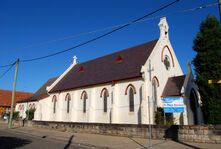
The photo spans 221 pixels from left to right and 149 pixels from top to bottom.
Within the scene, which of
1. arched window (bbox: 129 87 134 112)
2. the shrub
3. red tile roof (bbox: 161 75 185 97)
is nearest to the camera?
the shrub

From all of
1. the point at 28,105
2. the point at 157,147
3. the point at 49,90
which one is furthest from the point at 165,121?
the point at 28,105

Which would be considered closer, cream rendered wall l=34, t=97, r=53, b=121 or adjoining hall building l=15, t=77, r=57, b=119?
cream rendered wall l=34, t=97, r=53, b=121

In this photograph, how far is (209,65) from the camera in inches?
730

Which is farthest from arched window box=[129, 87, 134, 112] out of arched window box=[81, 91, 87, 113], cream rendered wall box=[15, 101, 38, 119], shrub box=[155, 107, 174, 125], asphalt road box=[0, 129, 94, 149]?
cream rendered wall box=[15, 101, 38, 119]

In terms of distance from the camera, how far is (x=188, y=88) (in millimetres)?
24625

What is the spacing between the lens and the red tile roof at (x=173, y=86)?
2418cm

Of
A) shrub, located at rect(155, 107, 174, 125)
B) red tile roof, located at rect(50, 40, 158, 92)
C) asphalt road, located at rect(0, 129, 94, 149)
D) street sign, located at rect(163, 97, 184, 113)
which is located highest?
red tile roof, located at rect(50, 40, 158, 92)

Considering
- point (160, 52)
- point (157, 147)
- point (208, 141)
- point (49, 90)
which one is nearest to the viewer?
point (157, 147)

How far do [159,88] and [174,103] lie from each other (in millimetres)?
9800

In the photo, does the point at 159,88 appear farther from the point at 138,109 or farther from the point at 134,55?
the point at 134,55

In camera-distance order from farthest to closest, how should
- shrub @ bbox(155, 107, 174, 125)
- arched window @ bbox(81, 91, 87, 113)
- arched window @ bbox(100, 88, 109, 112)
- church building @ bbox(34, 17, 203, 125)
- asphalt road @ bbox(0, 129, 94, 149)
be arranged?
Result: arched window @ bbox(81, 91, 87, 113) < arched window @ bbox(100, 88, 109, 112) < church building @ bbox(34, 17, 203, 125) < shrub @ bbox(155, 107, 174, 125) < asphalt road @ bbox(0, 129, 94, 149)

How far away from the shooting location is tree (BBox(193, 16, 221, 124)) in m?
17.5

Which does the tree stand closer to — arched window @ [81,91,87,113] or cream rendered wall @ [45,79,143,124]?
cream rendered wall @ [45,79,143,124]

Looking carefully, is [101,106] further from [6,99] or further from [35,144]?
[6,99]
